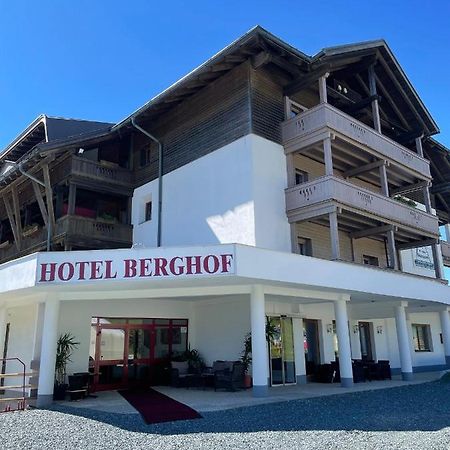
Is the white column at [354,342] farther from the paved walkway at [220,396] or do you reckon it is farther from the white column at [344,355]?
the white column at [344,355]

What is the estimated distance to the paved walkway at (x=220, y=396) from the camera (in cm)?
1179

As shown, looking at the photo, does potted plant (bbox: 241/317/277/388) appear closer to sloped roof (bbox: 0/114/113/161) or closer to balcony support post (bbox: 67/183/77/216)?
balcony support post (bbox: 67/183/77/216)

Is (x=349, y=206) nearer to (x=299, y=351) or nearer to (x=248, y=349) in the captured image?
(x=299, y=351)

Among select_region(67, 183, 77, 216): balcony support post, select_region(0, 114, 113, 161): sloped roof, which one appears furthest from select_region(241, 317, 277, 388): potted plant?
select_region(0, 114, 113, 161): sloped roof

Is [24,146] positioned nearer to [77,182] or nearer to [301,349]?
[77,182]

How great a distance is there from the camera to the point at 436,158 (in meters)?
26.7

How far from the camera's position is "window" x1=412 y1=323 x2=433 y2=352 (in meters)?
26.2

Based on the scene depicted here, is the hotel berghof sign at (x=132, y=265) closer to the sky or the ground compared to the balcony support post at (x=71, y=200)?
closer to the ground

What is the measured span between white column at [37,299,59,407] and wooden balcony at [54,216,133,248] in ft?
18.8

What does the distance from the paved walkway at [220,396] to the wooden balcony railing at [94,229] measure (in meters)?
6.50

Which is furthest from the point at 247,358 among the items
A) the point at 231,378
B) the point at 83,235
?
the point at 83,235

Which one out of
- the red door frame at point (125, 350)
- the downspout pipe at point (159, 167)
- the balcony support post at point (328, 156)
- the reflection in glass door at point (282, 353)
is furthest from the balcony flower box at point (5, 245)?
the balcony support post at point (328, 156)

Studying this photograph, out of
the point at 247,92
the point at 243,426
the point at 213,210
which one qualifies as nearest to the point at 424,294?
the point at 213,210

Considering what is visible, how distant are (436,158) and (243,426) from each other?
22.5m
